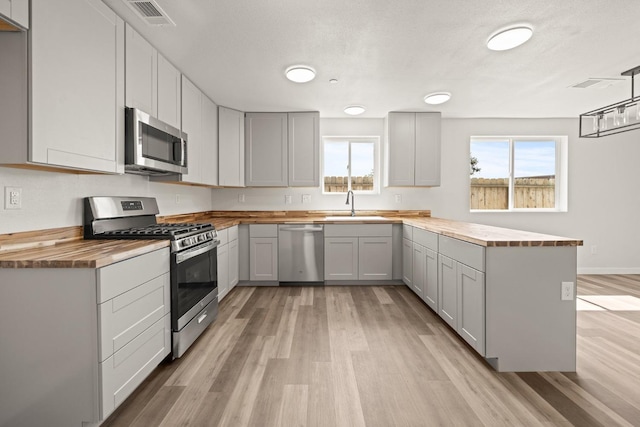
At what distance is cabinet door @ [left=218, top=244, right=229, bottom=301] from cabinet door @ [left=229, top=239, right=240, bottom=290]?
0.12m

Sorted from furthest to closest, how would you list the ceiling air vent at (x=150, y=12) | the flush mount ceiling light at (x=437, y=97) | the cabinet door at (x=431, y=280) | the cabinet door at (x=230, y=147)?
1. the cabinet door at (x=230, y=147)
2. the flush mount ceiling light at (x=437, y=97)
3. the cabinet door at (x=431, y=280)
4. the ceiling air vent at (x=150, y=12)

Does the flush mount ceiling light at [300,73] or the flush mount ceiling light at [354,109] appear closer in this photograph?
the flush mount ceiling light at [300,73]

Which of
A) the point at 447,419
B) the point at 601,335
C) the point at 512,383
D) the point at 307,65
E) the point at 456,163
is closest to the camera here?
the point at 447,419

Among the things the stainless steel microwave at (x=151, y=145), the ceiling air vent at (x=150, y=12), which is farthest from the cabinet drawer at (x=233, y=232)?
the ceiling air vent at (x=150, y=12)

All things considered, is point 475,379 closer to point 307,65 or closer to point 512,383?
point 512,383

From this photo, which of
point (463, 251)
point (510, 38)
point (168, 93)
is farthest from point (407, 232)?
point (168, 93)

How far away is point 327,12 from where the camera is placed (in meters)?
2.16

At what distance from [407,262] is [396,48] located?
7.99ft

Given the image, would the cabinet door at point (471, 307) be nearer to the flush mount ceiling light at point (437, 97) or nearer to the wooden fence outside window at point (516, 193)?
the flush mount ceiling light at point (437, 97)

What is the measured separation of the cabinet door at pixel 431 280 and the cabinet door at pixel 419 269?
0.06m

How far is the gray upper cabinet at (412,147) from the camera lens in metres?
4.52

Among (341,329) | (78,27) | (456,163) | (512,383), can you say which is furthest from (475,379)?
(456,163)

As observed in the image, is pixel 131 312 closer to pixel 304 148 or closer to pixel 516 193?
pixel 304 148

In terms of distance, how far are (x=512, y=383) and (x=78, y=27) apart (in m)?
3.24
